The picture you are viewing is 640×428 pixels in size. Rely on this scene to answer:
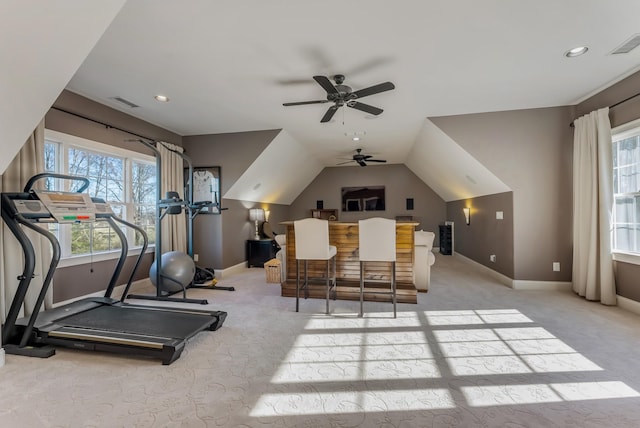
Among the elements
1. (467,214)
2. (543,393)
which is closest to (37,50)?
(543,393)

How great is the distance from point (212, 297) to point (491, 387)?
11.8ft

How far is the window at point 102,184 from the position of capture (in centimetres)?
357

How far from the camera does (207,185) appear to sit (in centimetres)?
563

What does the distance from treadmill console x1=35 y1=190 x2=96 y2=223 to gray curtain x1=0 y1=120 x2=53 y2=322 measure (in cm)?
63

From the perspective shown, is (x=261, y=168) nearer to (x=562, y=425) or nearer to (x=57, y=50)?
(x=57, y=50)

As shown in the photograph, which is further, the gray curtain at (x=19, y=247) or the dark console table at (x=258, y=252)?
the dark console table at (x=258, y=252)

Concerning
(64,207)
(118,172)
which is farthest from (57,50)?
(118,172)

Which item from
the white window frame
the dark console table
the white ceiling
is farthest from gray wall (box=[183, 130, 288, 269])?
the white window frame

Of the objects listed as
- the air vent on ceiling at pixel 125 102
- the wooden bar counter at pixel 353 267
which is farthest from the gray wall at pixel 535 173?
the air vent on ceiling at pixel 125 102

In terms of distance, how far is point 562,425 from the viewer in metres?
1.64

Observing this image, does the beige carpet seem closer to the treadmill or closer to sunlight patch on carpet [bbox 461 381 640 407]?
sunlight patch on carpet [bbox 461 381 640 407]

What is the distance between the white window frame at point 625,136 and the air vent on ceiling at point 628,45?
92 centimetres

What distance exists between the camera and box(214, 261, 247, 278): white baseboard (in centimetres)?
549

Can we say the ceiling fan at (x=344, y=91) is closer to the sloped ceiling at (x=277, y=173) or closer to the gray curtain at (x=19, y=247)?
the sloped ceiling at (x=277, y=173)
